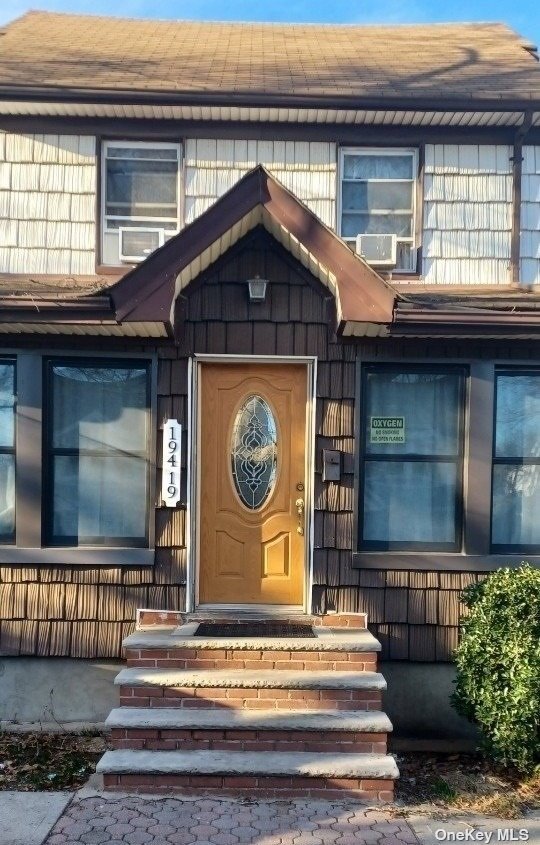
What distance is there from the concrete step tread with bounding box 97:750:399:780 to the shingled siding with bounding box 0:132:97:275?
3.94 metres

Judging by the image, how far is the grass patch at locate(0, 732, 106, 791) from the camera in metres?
4.31

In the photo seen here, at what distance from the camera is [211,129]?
5941mm

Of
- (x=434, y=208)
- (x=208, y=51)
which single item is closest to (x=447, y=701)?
(x=434, y=208)

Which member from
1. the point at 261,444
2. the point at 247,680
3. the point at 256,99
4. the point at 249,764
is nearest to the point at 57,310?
the point at 261,444

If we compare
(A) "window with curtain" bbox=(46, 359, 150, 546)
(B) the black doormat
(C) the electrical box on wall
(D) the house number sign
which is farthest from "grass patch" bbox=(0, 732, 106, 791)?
(C) the electrical box on wall

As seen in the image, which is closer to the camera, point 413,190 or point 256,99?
point 256,99

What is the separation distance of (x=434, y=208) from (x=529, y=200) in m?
0.86

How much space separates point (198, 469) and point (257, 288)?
Result: 1497 millimetres

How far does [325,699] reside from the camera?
4.43 metres

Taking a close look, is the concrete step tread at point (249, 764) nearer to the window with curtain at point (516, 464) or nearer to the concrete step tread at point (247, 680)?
the concrete step tread at point (247, 680)

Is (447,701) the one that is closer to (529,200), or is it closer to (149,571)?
(149,571)

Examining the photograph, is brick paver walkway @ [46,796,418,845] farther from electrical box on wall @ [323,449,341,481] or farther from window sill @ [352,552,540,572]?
electrical box on wall @ [323,449,341,481]

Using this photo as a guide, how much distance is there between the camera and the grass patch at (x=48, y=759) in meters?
4.31

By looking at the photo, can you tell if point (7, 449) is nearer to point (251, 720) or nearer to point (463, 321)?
point (251, 720)
